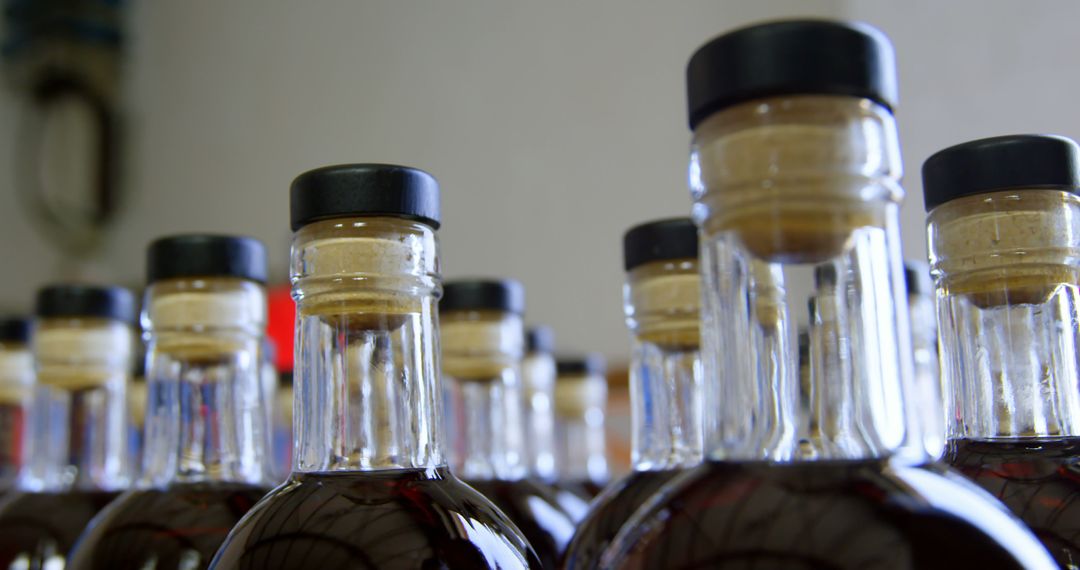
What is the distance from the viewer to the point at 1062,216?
35 centimetres

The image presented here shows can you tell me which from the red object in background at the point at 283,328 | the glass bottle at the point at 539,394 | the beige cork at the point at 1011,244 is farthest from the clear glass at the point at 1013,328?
the red object in background at the point at 283,328

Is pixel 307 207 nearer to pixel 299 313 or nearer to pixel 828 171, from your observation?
pixel 299 313

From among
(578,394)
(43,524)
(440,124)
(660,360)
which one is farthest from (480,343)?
(440,124)

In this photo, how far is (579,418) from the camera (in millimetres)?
1104

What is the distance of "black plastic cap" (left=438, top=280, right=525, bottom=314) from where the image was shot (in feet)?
2.01

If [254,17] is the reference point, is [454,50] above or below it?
below

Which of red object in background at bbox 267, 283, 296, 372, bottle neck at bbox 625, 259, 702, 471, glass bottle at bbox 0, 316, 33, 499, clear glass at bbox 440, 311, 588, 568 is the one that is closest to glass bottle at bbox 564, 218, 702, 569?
bottle neck at bbox 625, 259, 702, 471

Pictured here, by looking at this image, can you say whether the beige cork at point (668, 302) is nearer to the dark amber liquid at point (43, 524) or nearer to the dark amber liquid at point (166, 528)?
the dark amber liquid at point (166, 528)

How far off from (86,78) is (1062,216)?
304 cm

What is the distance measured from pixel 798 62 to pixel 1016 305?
0.15 metres

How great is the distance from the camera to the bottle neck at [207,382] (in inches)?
19.0

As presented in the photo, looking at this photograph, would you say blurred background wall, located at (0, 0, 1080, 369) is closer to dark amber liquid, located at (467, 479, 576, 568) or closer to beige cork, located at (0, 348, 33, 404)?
dark amber liquid, located at (467, 479, 576, 568)

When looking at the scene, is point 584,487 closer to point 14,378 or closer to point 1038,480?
point 14,378

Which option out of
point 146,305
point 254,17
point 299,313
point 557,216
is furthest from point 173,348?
point 254,17
